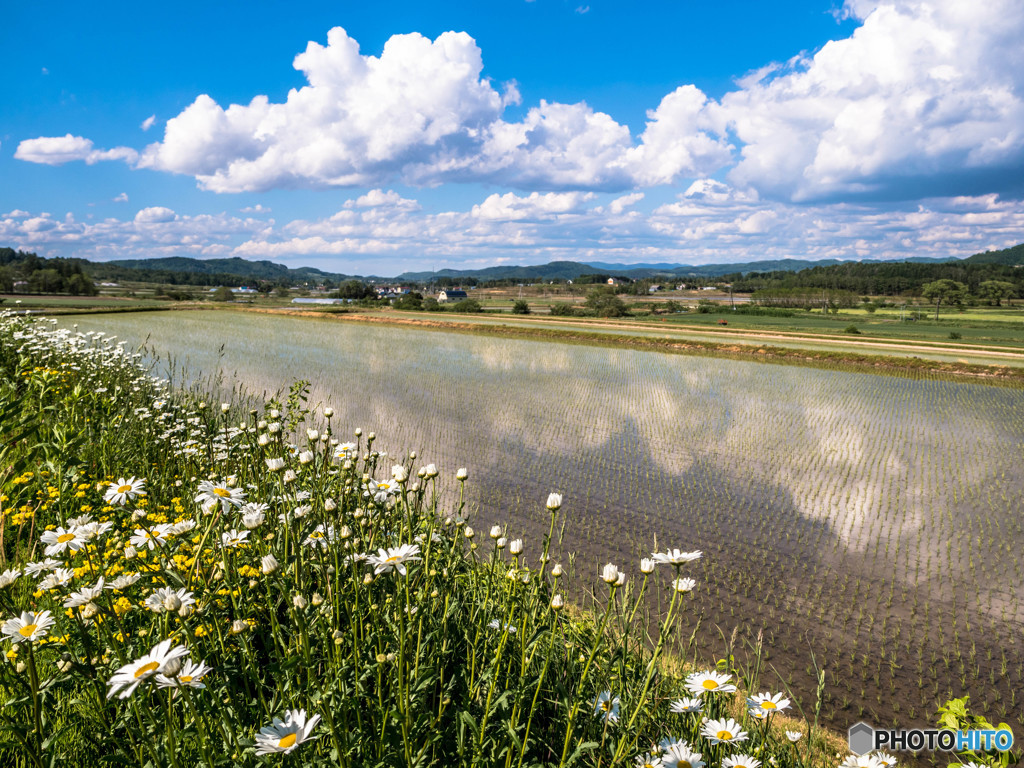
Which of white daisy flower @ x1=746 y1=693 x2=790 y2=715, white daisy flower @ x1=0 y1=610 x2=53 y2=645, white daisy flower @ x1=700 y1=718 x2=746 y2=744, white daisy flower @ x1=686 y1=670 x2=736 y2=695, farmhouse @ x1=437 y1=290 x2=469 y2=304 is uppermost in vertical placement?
farmhouse @ x1=437 y1=290 x2=469 y2=304

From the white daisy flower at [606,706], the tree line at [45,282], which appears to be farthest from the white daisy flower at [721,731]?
the tree line at [45,282]

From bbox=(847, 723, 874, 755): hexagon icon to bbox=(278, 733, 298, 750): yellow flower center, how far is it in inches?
181

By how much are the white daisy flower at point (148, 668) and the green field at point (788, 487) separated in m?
5.74

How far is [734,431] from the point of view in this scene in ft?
48.9

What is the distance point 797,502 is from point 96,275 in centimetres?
20405

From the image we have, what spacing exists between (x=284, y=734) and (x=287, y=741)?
0.08 meters

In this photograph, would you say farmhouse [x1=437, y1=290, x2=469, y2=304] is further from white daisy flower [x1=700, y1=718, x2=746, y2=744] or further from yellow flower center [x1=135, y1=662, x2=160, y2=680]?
yellow flower center [x1=135, y1=662, x2=160, y2=680]

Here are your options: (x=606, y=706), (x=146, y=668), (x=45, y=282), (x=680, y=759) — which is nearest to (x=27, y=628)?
(x=146, y=668)

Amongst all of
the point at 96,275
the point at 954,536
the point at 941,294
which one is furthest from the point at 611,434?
the point at 96,275

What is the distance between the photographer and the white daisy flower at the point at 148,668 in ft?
4.78

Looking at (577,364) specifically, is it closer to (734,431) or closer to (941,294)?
(734,431)

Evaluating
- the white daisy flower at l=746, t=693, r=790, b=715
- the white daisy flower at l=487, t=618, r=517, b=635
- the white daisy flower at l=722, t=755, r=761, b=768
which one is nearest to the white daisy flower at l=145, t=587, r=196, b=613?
the white daisy flower at l=487, t=618, r=517, b=635

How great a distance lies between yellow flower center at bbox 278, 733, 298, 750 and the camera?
1.58 m

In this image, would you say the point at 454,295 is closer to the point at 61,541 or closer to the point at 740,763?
the point at 61,541
